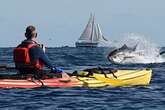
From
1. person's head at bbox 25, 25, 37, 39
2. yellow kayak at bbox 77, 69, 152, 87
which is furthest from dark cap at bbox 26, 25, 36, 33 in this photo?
yellow kayak at bbox 77, 69, 152, 87

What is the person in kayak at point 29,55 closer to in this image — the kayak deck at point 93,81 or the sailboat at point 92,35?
the kayak deck at point 93,81

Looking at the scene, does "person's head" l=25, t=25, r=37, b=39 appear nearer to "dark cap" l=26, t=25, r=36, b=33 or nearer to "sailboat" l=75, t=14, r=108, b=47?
"dark cap" l=26, t=25, r=36, b=33

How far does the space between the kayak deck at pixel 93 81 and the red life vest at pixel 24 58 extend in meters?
0.42

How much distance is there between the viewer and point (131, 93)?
1809cm

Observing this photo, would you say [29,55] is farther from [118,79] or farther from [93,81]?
[118,79]

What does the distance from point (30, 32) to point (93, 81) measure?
3.02m

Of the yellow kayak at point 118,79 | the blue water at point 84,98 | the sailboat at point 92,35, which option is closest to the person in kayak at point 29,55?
the blue water at point 84,98

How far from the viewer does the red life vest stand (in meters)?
18.5

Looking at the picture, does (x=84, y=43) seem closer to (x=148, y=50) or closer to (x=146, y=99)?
(x=148, y=50)

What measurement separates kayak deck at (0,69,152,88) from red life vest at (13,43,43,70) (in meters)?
0.42

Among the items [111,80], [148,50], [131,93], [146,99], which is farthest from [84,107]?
[148,50]

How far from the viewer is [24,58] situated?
731 inches

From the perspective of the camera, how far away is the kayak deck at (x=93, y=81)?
18.6 m

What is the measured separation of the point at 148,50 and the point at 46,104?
36301 millimetres
